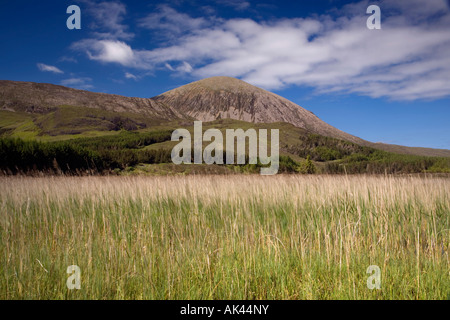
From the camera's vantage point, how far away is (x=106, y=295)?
2.38 m

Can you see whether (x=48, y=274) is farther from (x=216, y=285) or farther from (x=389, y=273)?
(x=389, y=273)

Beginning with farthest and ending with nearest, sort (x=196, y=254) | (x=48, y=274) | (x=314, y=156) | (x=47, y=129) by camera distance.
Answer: (x=47, y=129) → (x=314, y=156) → (x=196, y=254) → (x=48, y=274)

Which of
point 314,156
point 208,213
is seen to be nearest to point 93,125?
point 314,156

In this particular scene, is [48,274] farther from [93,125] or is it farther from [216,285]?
[93,125]

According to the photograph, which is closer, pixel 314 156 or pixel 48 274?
pixel 48 274

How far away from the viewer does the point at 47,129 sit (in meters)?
114

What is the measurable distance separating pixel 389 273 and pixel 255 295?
4.67 feet

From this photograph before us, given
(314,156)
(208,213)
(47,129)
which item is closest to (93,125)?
(47,129)

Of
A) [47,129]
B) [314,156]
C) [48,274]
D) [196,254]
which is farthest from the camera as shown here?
[47,129]

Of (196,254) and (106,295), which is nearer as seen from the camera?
(106,295)
